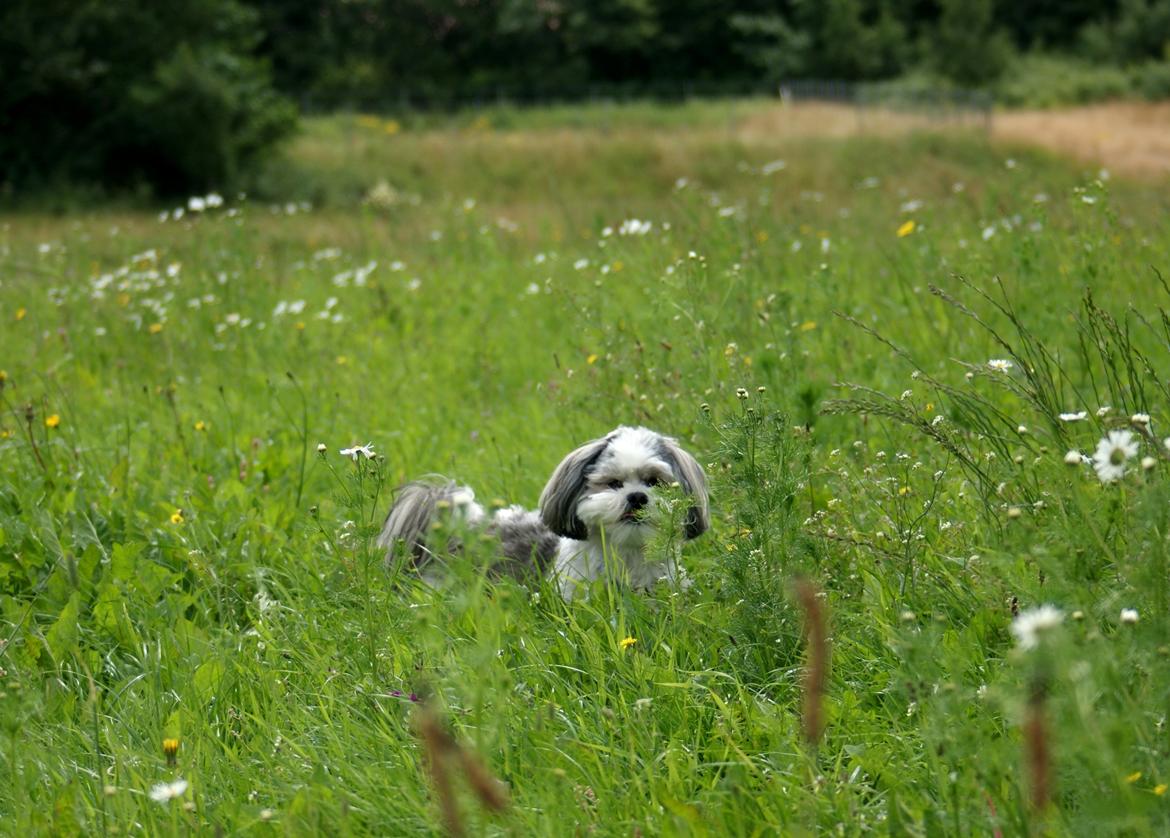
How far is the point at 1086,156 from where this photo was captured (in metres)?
24.9

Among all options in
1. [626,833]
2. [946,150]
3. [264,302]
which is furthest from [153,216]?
[626,833]

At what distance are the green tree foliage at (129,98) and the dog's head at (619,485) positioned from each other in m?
20.4

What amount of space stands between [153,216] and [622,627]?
2004 cm

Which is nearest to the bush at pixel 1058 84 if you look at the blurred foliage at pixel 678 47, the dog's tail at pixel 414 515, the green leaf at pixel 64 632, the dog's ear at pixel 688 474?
the blurred foliage at pixel 678 47

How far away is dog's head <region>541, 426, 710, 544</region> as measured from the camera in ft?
12.1

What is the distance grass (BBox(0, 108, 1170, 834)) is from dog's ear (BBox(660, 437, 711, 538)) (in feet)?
0.59

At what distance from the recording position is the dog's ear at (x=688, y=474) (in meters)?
3.69

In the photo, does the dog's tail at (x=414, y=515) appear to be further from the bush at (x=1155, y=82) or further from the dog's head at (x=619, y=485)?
the bush at (x=1155, y=82)

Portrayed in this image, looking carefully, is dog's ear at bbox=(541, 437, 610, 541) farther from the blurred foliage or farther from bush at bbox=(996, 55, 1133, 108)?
bush at bbox=(996, 55, 1133, 108)

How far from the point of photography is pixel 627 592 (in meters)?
3.29

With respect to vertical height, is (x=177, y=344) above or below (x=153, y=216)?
above

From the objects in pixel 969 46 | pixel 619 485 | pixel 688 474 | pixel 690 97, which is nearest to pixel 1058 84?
pixel 969 46

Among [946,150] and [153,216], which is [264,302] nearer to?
[153,216]

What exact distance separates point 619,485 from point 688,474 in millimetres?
226
